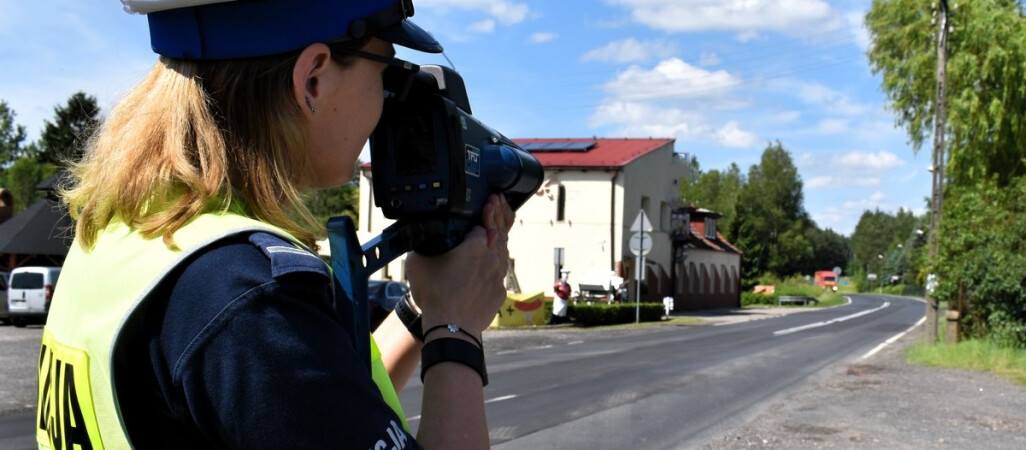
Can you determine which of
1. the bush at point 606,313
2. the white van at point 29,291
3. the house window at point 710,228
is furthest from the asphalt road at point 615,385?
the house window at point 710,228

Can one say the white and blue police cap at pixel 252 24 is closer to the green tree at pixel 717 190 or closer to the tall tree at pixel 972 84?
the tall tree at pixel 972 84

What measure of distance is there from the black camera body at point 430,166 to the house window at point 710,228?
2326 inches

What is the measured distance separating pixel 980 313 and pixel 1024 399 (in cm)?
712

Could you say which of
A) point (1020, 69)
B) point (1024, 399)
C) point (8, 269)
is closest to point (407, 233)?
point (1024, 399)

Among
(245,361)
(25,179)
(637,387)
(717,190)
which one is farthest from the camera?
(717,190)

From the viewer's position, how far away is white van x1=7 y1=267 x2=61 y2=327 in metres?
23.1

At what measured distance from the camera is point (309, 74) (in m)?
1.37

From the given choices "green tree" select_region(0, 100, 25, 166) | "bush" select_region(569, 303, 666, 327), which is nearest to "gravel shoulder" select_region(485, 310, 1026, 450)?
"bush" select_region(569, 303, 666, 327)

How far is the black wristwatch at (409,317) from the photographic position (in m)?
1.88

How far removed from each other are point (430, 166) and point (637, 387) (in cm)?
1105

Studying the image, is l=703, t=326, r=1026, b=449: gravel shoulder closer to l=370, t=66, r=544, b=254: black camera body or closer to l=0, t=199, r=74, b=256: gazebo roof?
l=370, t=66, r=544, b=254: black camera body

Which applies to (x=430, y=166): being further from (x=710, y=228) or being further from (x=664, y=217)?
(x=710, y=228)

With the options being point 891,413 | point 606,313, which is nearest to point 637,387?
point 891,413

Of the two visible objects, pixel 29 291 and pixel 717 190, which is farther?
pixel 717 190
